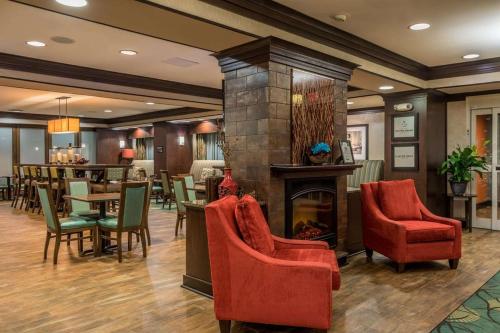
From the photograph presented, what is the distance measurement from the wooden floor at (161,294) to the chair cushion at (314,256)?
0.37 m

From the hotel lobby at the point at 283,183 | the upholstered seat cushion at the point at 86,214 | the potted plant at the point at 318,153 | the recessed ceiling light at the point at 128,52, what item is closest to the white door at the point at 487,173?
the hotel lobby at the point at 283,183

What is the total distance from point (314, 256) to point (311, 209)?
1.19 meters

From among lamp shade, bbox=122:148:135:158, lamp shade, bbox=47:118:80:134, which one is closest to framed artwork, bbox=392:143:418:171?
lamp shade, bbox=47:118:80:134

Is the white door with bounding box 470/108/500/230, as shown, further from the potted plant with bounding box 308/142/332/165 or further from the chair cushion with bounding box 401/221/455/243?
the potted plant with bounding box 308/142/332/165

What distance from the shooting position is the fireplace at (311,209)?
12.7 feet

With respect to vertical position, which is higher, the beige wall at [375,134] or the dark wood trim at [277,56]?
the dark wood trim at [277,56]

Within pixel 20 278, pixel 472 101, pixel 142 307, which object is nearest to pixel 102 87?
pixel 20 278

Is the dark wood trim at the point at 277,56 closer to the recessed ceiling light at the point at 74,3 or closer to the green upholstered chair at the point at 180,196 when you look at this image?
the recessed ceiling light at the point at 74,3

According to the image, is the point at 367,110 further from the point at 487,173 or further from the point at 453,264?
the point at 453,264

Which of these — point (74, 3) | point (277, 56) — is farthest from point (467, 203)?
point (74, 3)

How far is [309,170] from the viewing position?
394 cm

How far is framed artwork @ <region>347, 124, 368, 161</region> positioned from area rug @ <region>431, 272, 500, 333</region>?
5.31 meters

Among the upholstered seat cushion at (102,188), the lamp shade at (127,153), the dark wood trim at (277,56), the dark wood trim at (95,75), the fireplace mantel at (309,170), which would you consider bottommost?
the upholstered seat cushion at (102,188)

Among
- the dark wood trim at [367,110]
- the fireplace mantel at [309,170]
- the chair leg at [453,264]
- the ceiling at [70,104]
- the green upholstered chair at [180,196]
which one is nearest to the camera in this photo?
the fireplace mantel at [309,170]
